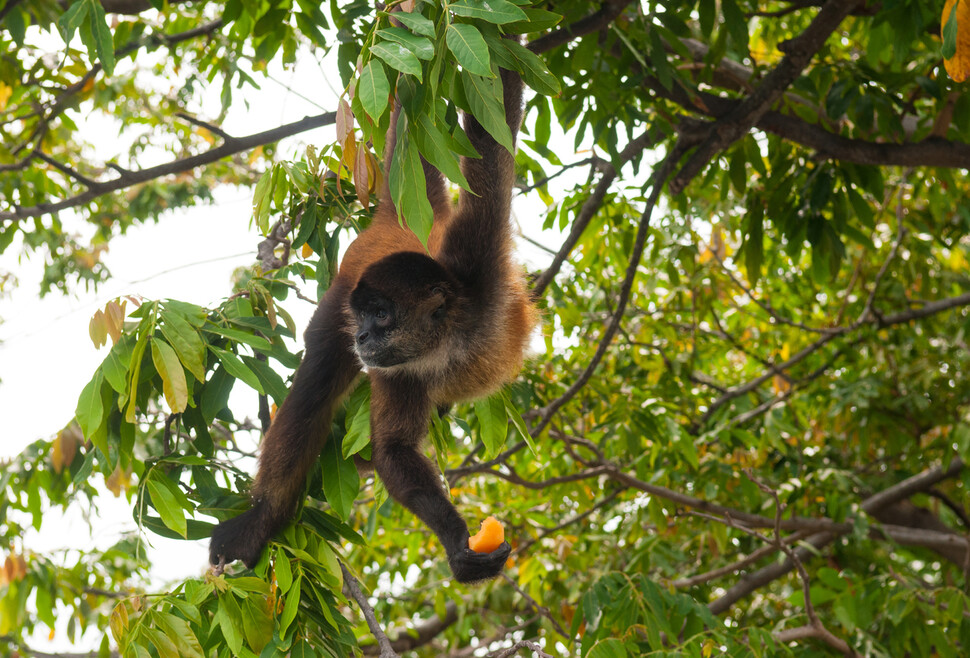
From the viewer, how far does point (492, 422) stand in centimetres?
330

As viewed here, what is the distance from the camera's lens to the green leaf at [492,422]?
10.5ft

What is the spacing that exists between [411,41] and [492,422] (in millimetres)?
1754

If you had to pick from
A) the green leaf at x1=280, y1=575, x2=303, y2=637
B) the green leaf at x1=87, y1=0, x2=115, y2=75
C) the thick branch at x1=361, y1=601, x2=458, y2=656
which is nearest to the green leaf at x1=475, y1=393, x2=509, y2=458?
the green leaf at x1=280, y1=575, x2=303, y2=637

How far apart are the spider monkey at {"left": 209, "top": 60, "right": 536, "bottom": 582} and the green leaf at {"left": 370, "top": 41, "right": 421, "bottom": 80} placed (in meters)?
1.17

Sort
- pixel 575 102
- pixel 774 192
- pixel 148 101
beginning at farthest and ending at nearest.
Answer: pixel 148 101 → pixel 774 192 → pixel 575 102

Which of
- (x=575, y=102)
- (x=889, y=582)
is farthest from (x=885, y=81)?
(x=889, y=582)

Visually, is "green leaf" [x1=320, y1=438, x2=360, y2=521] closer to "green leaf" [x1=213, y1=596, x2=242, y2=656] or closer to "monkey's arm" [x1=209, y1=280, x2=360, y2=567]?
"monkey's arm" [x1=209, y1=280, x2=360, y2=567]

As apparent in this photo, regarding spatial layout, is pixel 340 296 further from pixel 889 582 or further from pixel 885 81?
pixel 889 582

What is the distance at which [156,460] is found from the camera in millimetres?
2814

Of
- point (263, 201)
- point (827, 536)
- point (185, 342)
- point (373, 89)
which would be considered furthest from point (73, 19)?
point (827, 536)

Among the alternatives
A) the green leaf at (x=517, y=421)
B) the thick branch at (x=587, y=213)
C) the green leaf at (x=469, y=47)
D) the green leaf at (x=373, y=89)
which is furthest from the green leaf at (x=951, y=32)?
the thick branch at (x=587, y=213)

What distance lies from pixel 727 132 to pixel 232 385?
285 cm

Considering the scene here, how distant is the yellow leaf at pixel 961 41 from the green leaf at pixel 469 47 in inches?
55.2

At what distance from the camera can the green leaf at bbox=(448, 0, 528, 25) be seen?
1.86 meters
